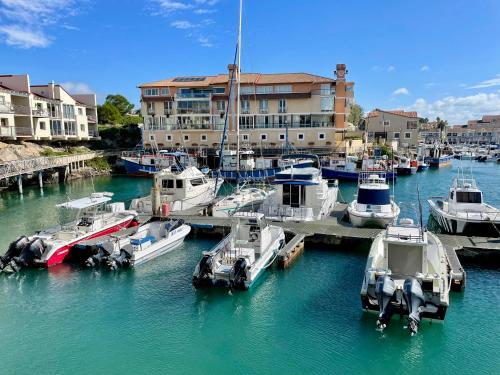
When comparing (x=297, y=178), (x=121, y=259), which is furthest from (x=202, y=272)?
(x=297, y=178)

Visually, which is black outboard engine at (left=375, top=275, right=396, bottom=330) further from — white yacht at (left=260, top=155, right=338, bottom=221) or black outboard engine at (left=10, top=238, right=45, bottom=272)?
black outboard engine at (left=10, top=238, right=45, bottom=272)

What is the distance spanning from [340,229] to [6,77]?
47895mm

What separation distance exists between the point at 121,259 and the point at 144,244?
51.5 inches

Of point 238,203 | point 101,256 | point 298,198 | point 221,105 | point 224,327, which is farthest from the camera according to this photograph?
point 221,105

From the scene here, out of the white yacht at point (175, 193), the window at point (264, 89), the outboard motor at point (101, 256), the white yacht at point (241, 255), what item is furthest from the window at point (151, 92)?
the white yacht at point (241, 255)

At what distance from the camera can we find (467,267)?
17.0 metres

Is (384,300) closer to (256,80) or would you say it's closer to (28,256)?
(28,256)

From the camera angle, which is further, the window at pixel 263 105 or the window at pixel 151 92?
the window at pixel 151 92

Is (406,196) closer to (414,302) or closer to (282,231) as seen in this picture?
(282,231)

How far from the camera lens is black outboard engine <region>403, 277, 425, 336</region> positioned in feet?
37.3

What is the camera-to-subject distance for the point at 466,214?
1991cm

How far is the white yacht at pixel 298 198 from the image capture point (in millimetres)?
22203

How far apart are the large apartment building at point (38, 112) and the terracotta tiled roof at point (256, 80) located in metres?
11.3

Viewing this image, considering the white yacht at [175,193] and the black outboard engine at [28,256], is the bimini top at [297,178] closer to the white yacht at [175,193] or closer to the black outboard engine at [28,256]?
the white yacht at [175,193]
